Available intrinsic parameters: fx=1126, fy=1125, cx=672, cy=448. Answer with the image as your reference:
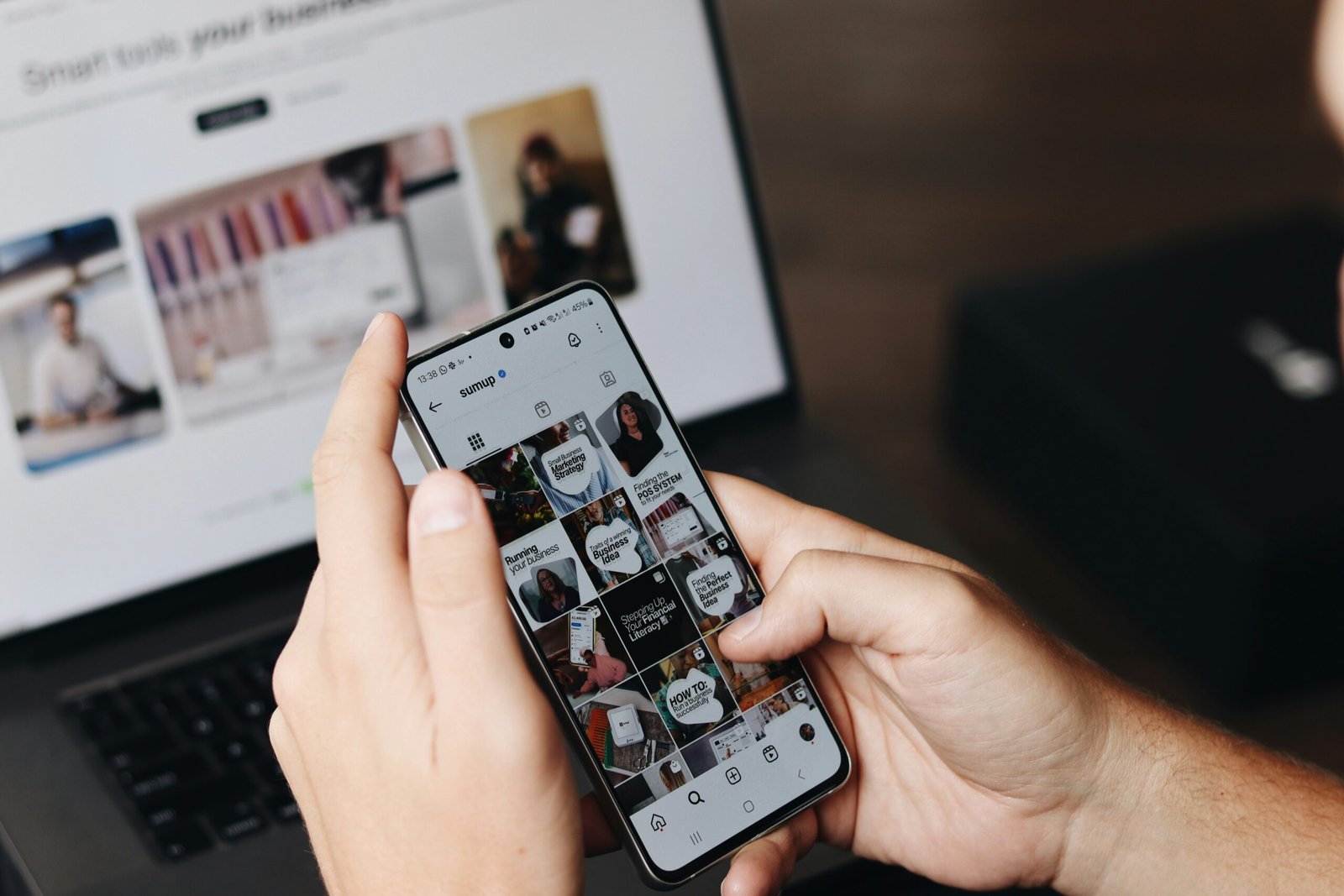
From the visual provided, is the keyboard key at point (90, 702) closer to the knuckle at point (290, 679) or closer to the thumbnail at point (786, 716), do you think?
the knuckle at point (290, 679)

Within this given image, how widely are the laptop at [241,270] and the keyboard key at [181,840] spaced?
12mm

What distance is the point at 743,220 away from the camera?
30.0 inches

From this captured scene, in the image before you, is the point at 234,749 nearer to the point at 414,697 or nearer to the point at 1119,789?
the point at 414,697

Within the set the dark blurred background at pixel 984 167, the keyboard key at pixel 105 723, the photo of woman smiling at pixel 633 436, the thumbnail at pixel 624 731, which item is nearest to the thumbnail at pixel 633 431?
the photo of woman smiling at pixel 633 436

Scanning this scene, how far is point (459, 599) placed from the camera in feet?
1.36

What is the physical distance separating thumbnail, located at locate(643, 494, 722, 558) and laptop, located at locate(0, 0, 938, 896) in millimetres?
207

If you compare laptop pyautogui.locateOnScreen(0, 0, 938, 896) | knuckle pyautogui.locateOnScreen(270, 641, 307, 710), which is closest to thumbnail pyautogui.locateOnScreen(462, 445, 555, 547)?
knuckle pyautogui.locateOnScreen(270, 641, 307, 710)

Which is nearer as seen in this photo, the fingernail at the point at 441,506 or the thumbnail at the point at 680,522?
the fingernail at the point at 441,506

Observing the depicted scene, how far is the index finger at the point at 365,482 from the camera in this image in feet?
1.44

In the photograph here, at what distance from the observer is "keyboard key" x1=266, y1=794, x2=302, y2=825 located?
1.95ft

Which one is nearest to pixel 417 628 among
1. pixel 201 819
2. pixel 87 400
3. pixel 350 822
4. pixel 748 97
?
pixel 350 822

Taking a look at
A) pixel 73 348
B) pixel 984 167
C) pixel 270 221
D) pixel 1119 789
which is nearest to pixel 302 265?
pixel 270 221

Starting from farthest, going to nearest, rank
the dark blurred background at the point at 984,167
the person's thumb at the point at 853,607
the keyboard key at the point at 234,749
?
the dark blurred background at the point at 984,167, the keyboard key at the point at 234,749, the person's thumb at the point at 853,607

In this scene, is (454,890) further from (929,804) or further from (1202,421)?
(1202,421)
